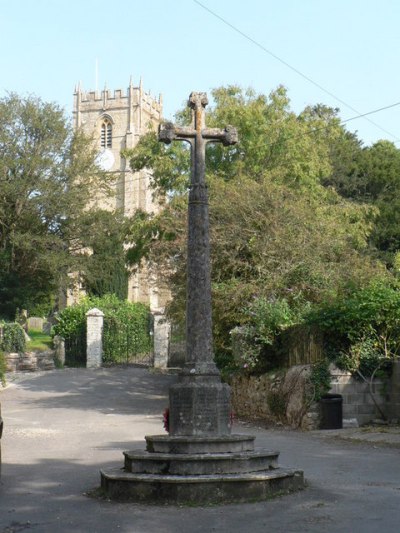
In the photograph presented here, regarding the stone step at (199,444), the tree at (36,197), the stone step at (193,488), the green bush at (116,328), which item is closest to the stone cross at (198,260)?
the stone step at (199,444)

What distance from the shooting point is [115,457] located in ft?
41.4

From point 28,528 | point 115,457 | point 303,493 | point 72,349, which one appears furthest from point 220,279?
point 72,349

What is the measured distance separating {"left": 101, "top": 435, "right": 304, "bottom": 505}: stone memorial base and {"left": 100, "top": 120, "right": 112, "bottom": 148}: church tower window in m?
82.1

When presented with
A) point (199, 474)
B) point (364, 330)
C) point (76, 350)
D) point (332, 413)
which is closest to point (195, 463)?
point (199, 474)

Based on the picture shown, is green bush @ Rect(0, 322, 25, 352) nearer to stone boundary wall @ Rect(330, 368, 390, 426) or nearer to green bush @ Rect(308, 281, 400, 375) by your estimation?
green bush @ Rect(308, 281, 400, 375)

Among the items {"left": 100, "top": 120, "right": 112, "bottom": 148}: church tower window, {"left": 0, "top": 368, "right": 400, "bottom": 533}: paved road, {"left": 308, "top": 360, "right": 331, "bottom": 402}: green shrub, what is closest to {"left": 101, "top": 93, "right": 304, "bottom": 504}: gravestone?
{"left": 0, "top": 368, "right": 400, "bottom": 533}: paved road

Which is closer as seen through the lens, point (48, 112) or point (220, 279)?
point (220, 279)

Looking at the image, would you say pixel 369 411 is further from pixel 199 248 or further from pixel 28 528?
pixel 28 528

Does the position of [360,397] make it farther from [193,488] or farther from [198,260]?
[193,488]

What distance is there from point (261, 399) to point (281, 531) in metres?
12.8

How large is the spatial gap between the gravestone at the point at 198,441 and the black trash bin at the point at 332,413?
7783 mm

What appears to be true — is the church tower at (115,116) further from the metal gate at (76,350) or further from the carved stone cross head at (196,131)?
the carved stone cross head at (196,131)

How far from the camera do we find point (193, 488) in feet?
28.1

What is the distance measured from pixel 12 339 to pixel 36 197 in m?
13.7
